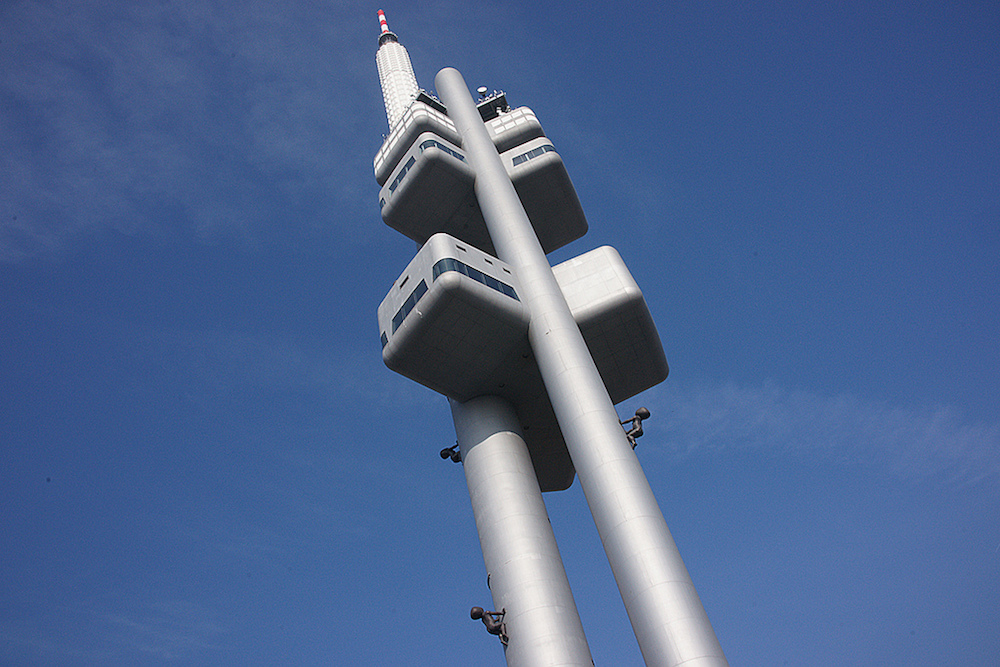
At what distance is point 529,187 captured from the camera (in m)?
45.8

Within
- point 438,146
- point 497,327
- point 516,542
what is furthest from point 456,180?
point 516,542

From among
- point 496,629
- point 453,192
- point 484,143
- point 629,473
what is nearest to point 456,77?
point 484,143

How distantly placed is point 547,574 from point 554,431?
10962mm

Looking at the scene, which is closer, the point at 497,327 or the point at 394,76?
the point at 497,327

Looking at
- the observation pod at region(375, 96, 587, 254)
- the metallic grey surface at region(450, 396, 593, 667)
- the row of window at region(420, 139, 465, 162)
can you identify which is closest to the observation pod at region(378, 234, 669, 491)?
the metallic grey surface at region(450, 396, 593, 667)

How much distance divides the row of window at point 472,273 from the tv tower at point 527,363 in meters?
0.08

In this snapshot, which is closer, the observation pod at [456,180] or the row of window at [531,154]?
the observation pod at [456,180]

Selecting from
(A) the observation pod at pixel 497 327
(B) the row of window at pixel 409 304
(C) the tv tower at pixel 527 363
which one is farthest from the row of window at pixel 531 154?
(B) the row of window at pixel 409 304

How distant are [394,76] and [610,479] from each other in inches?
2134

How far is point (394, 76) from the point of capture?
A: 6888 cm

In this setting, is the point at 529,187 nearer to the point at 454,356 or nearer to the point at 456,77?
the point at 456,77

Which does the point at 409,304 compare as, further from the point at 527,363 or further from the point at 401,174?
the point at 401,174

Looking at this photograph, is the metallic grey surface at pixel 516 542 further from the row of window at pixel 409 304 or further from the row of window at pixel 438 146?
the row of window at pixel 438 146

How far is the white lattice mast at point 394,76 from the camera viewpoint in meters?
64.9
